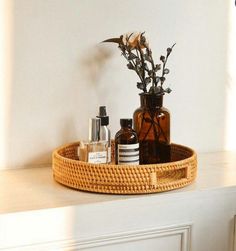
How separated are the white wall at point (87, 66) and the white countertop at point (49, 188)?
0.29 ft

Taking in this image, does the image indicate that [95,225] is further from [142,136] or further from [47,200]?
[142,136]

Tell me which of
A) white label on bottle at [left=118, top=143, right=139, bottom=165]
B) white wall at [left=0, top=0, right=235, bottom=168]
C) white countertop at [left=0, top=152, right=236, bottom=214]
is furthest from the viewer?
white wall at [left=0, top=0, right=235, bottom=168]

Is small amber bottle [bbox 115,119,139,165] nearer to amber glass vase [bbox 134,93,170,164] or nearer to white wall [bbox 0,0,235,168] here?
amber glass vase [bbox 134,93,170,164]

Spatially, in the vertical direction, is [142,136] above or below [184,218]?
above

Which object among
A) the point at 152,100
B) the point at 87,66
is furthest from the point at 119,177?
the point at 87,66

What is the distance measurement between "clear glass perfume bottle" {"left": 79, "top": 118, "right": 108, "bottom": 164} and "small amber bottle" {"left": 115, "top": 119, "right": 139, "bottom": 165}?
0.12 feet

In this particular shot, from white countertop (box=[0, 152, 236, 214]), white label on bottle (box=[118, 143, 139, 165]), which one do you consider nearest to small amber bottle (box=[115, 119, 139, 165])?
white label on bottle (box=[118, 143, 139, 165])

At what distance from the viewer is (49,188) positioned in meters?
1.01

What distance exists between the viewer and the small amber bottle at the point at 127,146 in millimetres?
1040

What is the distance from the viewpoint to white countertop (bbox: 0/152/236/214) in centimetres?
91

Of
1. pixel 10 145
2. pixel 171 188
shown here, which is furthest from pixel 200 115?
pixel 10 145

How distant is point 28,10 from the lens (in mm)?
1137

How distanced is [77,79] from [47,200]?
0.39 meters

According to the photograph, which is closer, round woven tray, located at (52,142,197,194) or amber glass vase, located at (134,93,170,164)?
round woven tray, located at (52,142,197,194)
